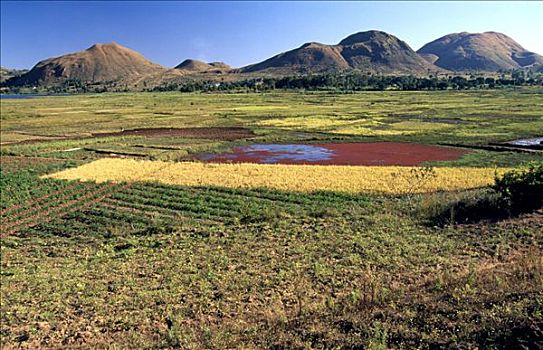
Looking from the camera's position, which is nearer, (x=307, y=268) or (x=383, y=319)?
(x=383, y=319)

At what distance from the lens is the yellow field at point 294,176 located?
93.1 ft

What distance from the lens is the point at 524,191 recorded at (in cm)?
1977

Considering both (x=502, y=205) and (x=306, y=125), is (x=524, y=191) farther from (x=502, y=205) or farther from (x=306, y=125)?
(x=306, y=125)

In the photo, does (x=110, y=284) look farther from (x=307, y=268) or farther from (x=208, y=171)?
(x=208, y=171)

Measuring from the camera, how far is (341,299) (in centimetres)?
1225

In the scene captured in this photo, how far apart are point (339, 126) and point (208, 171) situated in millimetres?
32090

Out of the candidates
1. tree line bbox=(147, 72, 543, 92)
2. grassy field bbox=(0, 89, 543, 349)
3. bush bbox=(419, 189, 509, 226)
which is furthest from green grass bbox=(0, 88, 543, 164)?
tree line bbox=(147, 72, 543, 92)

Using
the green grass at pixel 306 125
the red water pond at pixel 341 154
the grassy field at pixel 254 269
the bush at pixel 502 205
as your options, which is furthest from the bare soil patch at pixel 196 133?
the bush at pixel 502 205

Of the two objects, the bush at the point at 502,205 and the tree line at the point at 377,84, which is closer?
the bush at the point at 502,205

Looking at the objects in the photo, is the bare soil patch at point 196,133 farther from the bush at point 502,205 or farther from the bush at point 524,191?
the bush at point 524,191

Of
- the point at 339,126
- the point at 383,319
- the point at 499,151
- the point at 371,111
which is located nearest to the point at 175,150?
the point at 339,126

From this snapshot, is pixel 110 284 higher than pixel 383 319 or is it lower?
lower

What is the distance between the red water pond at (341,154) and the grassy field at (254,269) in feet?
38.3

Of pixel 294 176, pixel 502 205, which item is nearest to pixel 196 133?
pixel 294 176
